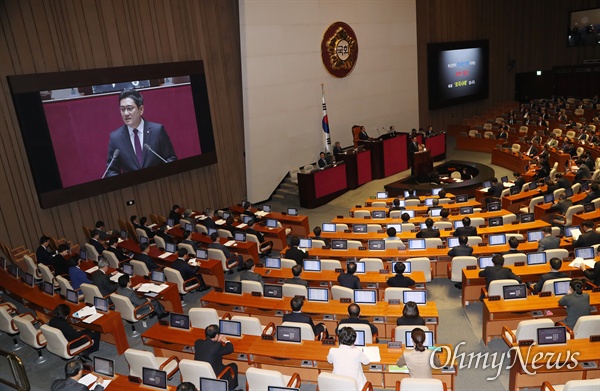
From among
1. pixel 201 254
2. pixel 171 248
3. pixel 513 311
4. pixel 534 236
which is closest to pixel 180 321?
pixel 201 254

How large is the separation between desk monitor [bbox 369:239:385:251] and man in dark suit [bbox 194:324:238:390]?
191 inches

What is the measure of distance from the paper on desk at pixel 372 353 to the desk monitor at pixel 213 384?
6.40ft

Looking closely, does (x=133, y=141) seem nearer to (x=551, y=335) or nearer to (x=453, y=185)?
(x=453, y=185)

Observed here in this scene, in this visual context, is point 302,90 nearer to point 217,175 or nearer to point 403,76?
point 217,175

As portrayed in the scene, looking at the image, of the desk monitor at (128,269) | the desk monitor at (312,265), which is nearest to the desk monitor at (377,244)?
the desk monitor at (312,265)

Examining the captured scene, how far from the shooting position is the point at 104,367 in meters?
6.78

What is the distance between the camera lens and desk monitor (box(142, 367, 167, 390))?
632 centimetres

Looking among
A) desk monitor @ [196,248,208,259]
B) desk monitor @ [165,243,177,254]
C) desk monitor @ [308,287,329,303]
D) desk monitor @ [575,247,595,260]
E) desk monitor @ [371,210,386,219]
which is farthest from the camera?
desk monitor @ [371,210,386,219]

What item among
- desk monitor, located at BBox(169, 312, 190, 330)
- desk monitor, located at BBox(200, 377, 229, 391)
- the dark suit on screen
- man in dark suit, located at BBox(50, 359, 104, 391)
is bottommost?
desk monitor, located at BBox(169, 312, 190, 330)

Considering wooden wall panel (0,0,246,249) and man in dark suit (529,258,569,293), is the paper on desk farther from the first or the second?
wooden wall panel (0,0,246,249)

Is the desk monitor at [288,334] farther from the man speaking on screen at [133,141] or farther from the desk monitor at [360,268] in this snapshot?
the man speaking on screen at [133,141]

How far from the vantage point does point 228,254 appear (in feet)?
38.7

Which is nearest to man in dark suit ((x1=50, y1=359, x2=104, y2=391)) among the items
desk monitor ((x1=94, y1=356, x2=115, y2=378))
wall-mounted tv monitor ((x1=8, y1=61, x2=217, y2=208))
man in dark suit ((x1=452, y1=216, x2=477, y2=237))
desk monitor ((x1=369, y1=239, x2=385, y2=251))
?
desk monitor ((x1=94, y1=356, x2=115, y2=378))

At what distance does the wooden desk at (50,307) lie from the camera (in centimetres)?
861
